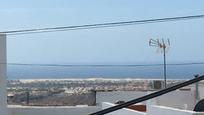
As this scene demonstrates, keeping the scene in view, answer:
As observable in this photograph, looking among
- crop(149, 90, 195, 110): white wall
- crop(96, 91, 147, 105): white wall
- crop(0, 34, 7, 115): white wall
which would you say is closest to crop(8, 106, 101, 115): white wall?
crop(149, 90, 195, 110): white wall

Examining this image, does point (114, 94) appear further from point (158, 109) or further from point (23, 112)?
point (158, 109)

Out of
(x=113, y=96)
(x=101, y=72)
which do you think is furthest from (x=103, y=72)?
(x=113, y=96)

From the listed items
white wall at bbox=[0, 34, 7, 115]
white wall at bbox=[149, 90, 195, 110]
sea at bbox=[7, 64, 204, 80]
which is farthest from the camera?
sea at bbox=[7, 64, 204, 80]

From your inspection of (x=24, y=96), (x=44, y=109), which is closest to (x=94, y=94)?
(x=24, y=96)

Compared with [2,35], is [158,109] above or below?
below

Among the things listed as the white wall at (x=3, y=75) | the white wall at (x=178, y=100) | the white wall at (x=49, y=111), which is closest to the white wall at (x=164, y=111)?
the white wall at (x=178, y=100)

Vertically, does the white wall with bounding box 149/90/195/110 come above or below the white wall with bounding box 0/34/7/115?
below

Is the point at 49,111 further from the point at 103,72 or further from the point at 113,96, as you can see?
the point at 103,72

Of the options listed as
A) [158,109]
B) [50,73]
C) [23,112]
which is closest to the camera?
[158,109]

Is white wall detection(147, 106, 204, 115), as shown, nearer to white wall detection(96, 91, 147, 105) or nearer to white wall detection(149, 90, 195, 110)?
white wall detection(149, 90, 195, 110)

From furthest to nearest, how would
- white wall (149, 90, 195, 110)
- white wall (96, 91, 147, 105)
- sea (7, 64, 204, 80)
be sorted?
sea (7, 64, 204, 80) → white wall (96, 91, 147, 105) → white wall (149, 90, 195, 110)

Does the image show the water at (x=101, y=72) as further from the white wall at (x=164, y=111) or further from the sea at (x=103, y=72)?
the white wall at (x=164, y=111)
